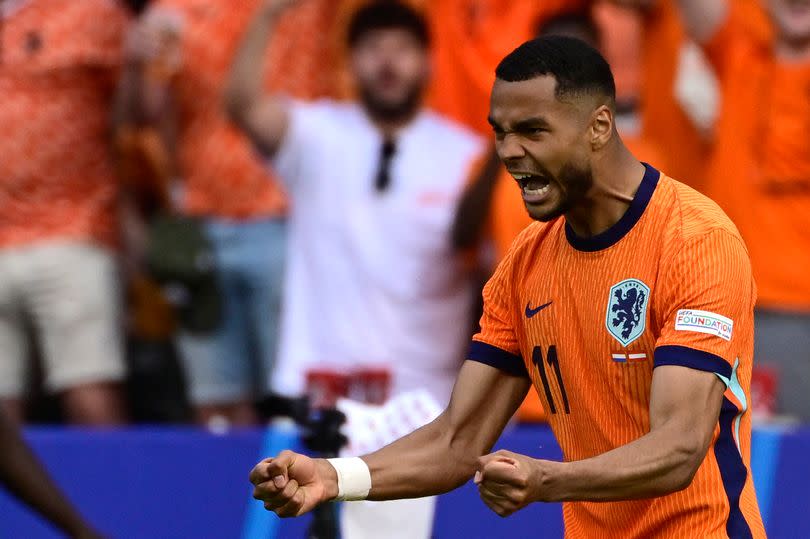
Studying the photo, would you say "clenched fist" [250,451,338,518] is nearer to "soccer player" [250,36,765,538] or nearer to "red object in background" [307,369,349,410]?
"soccer player" [250,36,765,538]

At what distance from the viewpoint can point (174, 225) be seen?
6.80 metres

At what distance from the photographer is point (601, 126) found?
3.51 meters

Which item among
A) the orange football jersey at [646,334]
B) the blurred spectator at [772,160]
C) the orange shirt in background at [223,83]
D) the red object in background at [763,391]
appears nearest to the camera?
the orange football jersey at [646,334]

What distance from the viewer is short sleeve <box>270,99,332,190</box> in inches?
256

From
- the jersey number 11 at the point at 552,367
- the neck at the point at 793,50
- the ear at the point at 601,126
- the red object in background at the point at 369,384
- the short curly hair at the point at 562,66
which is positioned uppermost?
the neck at the point at 793,50

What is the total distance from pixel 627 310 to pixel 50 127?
160 inches

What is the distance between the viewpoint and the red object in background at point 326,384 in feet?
20.1

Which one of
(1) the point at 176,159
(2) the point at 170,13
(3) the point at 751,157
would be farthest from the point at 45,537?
(3) the point at 751,157

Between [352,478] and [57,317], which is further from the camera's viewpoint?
[57,317]

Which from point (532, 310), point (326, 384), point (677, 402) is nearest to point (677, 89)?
point (326, 384)

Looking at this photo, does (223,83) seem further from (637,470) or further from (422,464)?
(637,470)

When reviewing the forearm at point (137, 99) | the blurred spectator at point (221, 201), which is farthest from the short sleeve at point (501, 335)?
the forearm at point (137, 99)

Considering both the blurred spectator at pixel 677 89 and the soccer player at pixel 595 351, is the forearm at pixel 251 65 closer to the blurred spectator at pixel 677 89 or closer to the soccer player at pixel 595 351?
the blurred spectator at pixel 677 89

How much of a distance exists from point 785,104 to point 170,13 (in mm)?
2632
